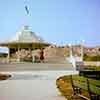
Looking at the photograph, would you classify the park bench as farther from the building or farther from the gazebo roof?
the gazebo roof

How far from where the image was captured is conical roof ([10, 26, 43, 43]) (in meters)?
33.4

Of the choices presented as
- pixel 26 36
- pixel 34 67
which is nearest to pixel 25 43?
pixel 26 36

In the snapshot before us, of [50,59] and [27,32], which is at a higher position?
[27,32]

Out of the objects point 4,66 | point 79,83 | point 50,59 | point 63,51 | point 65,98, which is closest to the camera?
point 79,83

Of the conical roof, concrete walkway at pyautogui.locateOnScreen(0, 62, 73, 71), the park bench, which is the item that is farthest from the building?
the park bench

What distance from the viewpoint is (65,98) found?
8.45 m

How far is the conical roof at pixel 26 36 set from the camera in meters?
33.4


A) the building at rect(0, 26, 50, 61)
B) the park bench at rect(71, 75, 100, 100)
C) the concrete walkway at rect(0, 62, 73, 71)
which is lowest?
the concrete walkway at rect(0, 62, 73, 71)

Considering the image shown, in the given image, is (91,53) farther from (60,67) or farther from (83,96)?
(83,96)

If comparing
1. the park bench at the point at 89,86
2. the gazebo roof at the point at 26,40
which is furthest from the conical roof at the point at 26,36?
the park bench at the point at 89,86

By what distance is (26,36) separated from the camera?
112 feet

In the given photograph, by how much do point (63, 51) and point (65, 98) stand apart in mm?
24216

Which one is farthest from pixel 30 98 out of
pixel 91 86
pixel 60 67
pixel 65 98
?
pixel 60 67

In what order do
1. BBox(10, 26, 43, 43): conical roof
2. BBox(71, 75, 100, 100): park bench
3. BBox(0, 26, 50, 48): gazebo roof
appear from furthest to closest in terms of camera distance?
BBox(10, 26, 43, 43): conical roof < BBox(0, 26, 50, 48): gazebo roof < BBox(71, 75, 100, 100): park bench
